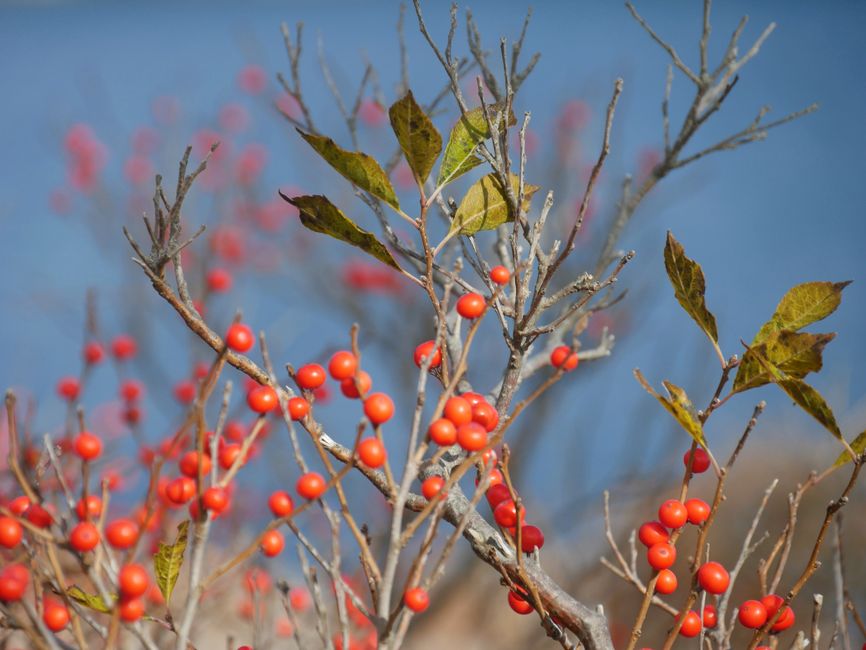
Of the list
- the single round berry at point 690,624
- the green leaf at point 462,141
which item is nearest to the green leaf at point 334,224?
the green leaf at point 462,141

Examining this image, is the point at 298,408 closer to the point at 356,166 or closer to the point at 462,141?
the point at 356,166

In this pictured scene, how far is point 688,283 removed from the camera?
3.01 feet

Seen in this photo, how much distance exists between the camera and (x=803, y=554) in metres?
3.71

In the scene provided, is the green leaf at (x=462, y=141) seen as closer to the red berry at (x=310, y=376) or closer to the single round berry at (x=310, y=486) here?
the red berry at (x=310, y=376)

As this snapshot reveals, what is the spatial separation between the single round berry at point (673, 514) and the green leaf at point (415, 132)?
577 millimetres

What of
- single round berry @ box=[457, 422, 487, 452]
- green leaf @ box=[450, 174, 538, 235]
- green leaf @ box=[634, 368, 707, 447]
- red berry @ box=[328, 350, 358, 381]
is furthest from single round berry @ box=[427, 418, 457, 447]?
green leaf @ box=[450, 174, 538, 235]

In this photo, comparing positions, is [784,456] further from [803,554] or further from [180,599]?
[180,599]

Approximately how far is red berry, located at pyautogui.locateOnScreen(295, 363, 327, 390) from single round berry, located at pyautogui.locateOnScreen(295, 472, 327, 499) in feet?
0.52

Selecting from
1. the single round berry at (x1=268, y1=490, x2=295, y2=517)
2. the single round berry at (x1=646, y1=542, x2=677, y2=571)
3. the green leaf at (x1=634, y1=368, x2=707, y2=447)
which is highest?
the green leaf at (x1=634, y1=368, x2=707, y2=447)

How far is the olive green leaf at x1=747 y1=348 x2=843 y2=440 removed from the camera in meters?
0.84

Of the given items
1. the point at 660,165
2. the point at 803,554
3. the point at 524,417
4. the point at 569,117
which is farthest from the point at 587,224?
the point at 660,165

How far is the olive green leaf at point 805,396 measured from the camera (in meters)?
0.84

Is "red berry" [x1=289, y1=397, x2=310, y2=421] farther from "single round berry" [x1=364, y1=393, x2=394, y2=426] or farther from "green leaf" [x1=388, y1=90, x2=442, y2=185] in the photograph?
"green leaf" [x1=388, y1=90, x2=442, y2=185]

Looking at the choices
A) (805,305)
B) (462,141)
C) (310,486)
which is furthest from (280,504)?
(805,305)
